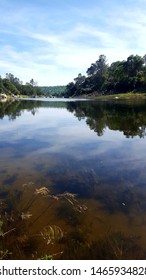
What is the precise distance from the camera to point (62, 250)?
29.4 ft

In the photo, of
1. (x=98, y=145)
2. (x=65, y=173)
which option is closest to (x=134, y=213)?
(x=65, y=173)

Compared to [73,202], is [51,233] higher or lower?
lower

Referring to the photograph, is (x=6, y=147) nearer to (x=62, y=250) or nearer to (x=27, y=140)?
(x=27, y=140)

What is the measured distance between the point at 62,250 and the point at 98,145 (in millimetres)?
15780

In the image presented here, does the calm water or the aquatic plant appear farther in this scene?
the aquatic plant

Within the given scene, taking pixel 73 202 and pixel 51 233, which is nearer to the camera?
pixel 51 233

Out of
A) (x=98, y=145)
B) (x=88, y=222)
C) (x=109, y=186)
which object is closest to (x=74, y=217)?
(x=88, y=222)

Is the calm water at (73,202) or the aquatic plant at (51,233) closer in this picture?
the calm water at (73,202)

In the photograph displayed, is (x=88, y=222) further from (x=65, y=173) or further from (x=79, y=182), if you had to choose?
(x=65, y=173)

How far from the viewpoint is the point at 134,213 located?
37.7 feet

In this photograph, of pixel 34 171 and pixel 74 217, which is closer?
pixel 74 217

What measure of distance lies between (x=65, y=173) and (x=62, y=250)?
7794 millimetres
